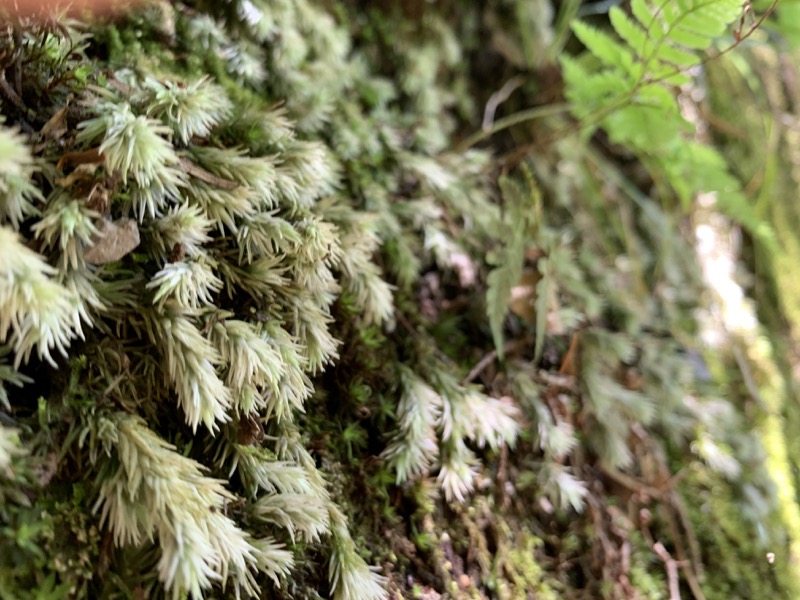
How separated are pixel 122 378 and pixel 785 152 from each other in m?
2.60

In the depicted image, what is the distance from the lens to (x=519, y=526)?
134cm

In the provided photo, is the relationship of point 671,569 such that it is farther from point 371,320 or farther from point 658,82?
point 658,82

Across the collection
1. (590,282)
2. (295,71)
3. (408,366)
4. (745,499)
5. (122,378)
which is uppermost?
(295,71)

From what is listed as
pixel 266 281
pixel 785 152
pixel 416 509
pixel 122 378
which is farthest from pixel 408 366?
pixel 785 152

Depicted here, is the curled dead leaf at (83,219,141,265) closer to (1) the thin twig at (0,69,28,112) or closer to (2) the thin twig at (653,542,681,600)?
(1) the thin twig at (0,69,28,112)

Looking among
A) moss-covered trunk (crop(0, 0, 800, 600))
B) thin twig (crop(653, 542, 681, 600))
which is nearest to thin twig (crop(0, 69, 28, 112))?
moss-covered trunk (crop(0, 0, 800, 600))

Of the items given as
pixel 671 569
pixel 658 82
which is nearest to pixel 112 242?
pixel 658 82

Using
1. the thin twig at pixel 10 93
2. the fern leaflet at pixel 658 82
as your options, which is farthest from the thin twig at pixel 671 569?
the thin twig at pixel 10 93

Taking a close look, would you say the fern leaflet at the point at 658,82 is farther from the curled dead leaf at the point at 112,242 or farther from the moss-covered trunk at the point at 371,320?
the curled dead leaf at the point at 112,242

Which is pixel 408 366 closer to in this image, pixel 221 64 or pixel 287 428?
pixel 287 428

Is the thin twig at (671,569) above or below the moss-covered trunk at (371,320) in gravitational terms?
below

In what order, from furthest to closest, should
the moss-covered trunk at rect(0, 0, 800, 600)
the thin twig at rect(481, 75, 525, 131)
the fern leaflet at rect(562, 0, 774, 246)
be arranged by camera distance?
the thin twig at rect(481, 75, 525, 131) → the fern leaflet at rect(562, 0, 774, 246) → the moss-covered trunk at rect(0, 0, 800, 600)

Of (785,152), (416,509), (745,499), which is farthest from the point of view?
(785,152)

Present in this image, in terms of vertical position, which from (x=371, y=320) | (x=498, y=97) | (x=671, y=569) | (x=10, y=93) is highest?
(x=10, y=93)
